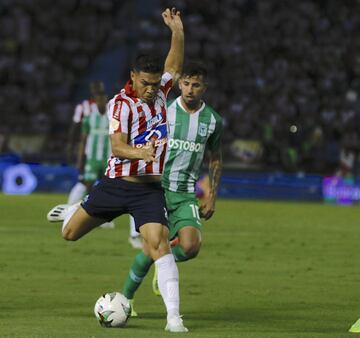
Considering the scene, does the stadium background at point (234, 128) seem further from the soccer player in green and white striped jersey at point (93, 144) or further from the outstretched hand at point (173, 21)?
the outstretched hand at point (173, 21)

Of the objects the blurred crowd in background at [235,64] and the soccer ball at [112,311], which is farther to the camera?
the blurred crowd in background at [235,64]

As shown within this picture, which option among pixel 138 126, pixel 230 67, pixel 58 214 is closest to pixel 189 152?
pixel 58 214

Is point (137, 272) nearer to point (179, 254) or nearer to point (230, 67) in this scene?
point (179, 254)

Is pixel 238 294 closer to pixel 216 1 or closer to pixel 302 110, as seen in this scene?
pixel 302 110

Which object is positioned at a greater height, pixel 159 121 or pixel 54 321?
pixel 159 121

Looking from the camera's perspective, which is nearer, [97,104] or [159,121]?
[159,121]

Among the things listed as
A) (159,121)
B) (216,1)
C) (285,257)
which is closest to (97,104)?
(285,257)

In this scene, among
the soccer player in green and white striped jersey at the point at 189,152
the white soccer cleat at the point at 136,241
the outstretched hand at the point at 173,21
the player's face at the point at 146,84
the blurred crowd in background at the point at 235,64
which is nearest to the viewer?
the player's face at the point at 146,84

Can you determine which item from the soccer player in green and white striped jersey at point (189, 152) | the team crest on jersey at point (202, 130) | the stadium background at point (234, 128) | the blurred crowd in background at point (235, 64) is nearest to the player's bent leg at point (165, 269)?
the soccer player in green and white striped jersey at point (189, 152)

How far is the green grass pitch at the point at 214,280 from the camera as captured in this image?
9781mm

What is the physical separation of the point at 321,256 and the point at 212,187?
5.56 m

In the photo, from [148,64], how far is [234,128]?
79.2 ft

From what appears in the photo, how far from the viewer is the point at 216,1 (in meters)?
38.0

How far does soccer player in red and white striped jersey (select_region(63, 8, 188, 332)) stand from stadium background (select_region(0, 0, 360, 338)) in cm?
256
